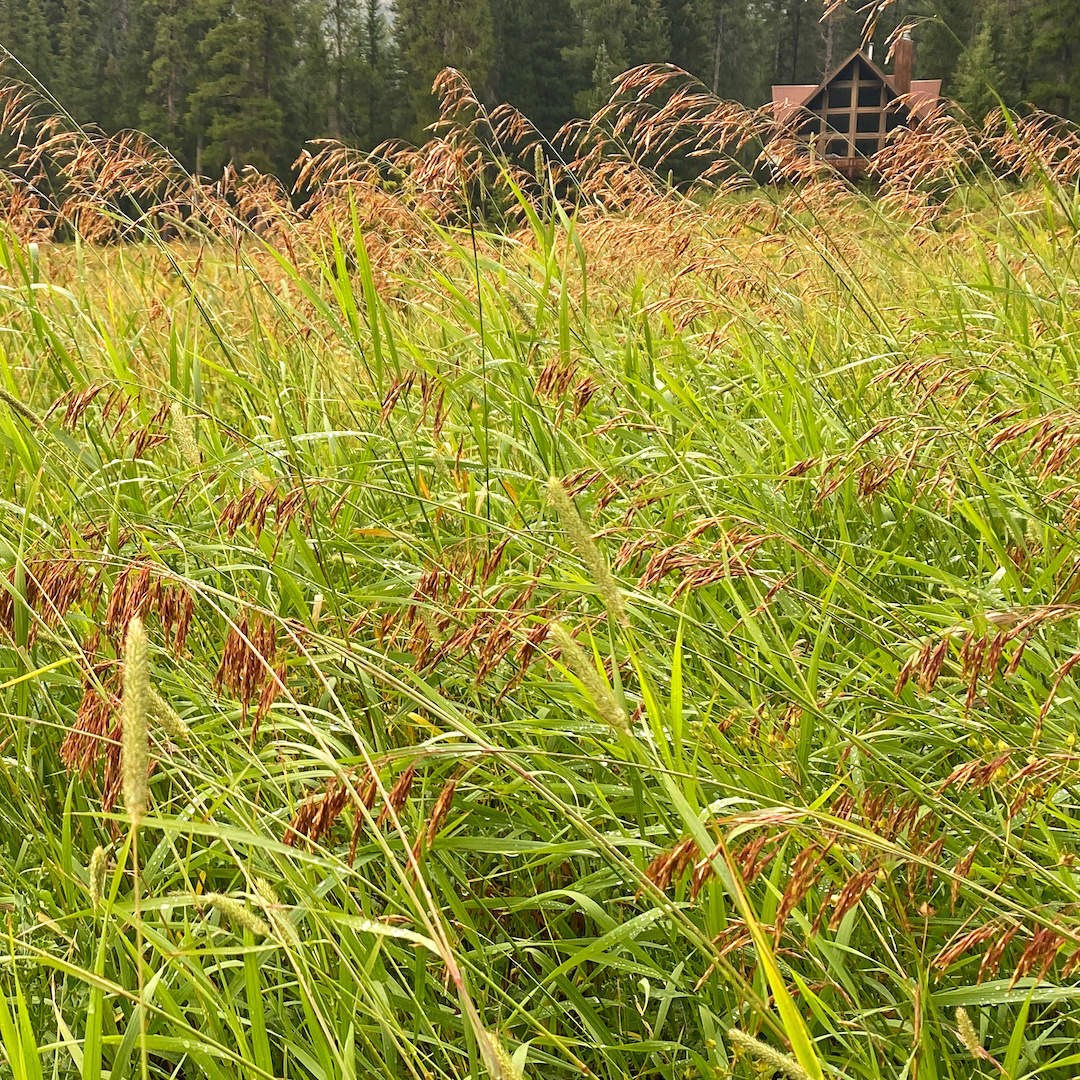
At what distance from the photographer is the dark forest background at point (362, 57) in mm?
35281

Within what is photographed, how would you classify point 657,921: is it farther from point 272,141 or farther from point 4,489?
point 272,141

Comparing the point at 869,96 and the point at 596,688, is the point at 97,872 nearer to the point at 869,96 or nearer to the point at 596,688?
the point at 596,688

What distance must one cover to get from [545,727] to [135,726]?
2.89ft

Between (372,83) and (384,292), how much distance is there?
1692 inches

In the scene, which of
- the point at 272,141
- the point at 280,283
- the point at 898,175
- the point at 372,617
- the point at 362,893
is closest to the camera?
the point at 362,893

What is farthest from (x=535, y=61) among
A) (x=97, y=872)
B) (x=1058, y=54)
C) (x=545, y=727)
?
(x=97, y=872)

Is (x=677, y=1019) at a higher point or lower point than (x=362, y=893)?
lower

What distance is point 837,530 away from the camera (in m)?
2.22

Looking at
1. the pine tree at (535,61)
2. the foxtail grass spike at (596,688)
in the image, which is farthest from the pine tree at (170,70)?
the foxtail grass spike at (596,688)

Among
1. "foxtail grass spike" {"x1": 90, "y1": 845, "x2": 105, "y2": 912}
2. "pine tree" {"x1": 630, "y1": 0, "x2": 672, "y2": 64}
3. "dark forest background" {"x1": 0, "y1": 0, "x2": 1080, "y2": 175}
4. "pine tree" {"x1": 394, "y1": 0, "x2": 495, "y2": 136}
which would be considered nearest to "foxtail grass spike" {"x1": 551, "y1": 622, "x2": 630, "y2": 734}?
"foxtail grass spike" {"x1": 90, "y1": 845, "x2": 105, "y2": 912}

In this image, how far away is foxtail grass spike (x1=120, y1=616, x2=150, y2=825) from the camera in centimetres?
76

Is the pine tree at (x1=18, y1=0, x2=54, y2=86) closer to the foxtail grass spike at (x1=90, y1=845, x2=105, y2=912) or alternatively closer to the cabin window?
the cabin window

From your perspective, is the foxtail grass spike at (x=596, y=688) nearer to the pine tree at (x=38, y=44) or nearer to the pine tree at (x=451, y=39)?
the pine tree at (x=451, y=39)

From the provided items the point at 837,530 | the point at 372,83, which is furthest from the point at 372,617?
the point at 372,83
